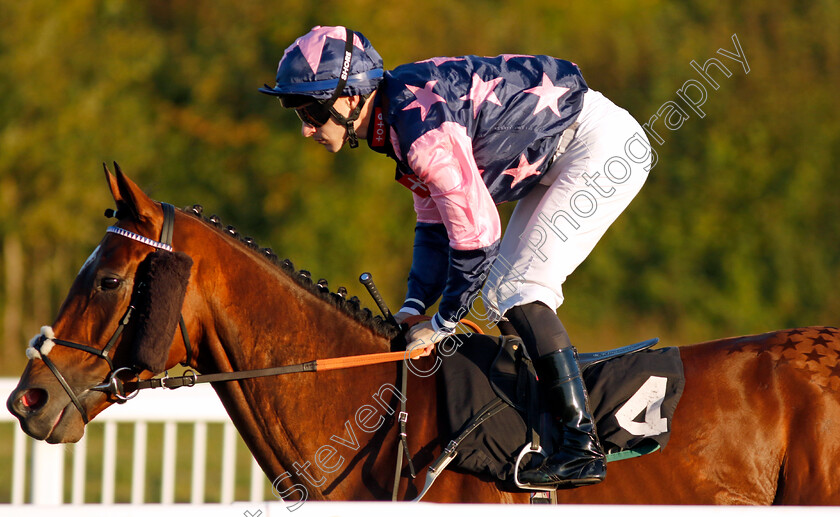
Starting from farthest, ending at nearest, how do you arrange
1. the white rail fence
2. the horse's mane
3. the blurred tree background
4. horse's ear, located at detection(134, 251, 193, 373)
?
1. the blurred tree background
2. the white rail fence
3. the horse's mane
4. horse's ear, located at detection(134, 251, 193, 373)

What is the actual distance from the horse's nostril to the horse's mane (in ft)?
2.33

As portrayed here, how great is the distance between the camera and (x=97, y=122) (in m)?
13.0

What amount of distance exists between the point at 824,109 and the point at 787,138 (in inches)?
27.8

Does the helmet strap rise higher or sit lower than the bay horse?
higher

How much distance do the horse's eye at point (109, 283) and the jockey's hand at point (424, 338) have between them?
0.92 m

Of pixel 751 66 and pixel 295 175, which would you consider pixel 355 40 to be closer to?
pixel 295 175

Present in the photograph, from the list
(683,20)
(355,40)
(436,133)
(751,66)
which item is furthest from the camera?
(683,20)

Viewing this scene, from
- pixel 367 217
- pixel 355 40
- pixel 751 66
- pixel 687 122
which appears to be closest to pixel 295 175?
pixel 367 217

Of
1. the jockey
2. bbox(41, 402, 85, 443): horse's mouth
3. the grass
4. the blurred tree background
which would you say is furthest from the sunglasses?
the blurred tree background

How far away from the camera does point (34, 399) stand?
2.64 meters

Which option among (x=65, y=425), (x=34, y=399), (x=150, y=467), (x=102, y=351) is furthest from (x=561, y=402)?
(x=150, y=467)

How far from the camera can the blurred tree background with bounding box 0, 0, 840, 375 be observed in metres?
12.8

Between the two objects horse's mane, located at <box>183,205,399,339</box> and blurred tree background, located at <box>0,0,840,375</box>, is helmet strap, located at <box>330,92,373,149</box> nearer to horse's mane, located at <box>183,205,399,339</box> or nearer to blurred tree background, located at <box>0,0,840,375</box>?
horse's mane, located at <box>183,205,399,339</box>

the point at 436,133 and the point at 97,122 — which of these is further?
the point at 97,122
